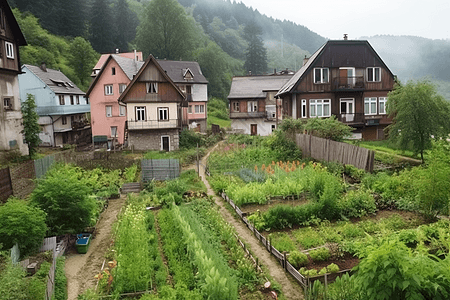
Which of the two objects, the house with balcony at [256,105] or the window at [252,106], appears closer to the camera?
the house with balcony at [256,105]

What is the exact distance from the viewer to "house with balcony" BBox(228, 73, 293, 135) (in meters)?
46.3

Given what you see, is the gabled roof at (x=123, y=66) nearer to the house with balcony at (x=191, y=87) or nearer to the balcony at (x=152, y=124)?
the balcony at (x=152, y=124)

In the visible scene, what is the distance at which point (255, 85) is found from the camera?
4800 cm

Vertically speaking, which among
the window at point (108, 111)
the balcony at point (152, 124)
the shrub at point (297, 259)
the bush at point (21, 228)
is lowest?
the shrub at point (297, 259)

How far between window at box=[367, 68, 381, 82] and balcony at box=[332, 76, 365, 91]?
43.7 inches

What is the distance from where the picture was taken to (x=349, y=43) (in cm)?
3192

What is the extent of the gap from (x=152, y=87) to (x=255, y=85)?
18.2m

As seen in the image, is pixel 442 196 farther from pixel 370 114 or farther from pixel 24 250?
pixel 370 114

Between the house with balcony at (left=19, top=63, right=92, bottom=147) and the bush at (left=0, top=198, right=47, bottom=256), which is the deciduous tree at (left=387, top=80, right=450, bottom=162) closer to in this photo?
the bush at (left=0, top=198, right=47, bottom=256)

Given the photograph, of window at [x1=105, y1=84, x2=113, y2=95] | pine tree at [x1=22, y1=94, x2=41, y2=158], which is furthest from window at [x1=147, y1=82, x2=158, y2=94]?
pine tree at [x1=22, y1=94, x2=41, y2=158]

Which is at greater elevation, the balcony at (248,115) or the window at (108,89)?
the window at (108,89)

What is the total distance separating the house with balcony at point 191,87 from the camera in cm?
4919

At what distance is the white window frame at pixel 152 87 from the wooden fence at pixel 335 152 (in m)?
14.0

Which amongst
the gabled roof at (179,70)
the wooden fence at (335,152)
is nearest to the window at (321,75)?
A: the wooden fence at (335,152)
